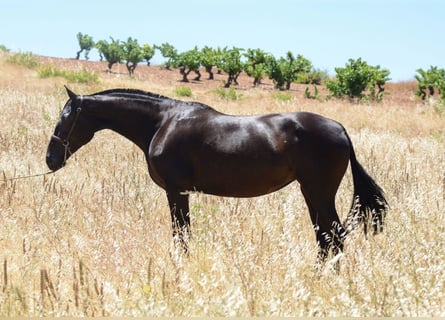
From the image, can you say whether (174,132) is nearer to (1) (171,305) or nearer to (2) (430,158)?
A: (1) (171,305)

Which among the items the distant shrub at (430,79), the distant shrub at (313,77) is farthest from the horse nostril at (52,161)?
the distant shrub at (313,77)

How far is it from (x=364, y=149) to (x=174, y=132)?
5.88 metres

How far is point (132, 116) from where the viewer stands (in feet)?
18.5

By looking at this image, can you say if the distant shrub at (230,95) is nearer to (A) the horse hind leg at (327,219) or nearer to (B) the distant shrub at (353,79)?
(B) the distant shrub at (353,79)

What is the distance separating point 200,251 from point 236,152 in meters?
1.03

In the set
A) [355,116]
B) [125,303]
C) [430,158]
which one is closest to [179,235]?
[125,303]

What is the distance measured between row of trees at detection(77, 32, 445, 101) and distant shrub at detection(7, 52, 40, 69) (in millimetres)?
16102

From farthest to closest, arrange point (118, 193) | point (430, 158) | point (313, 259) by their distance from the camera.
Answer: point (430, 158) < point (118, 193) < point (313, 259)

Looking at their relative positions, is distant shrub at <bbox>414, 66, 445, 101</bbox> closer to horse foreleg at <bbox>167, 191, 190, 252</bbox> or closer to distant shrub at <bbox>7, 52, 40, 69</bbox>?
distant shrub at <bbox>7, 52, 40, 69</bbox>

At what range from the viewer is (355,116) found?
1820cm

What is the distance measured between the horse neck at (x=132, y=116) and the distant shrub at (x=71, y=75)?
2123cm

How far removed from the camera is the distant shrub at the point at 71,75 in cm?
2633

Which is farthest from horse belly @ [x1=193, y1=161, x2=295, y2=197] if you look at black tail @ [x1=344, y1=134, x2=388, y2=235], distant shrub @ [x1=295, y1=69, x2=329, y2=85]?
distant shrub @ [x1=295, y1=69, x2=329, y2=85]

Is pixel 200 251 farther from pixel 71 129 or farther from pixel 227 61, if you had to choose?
pixel 227 61
